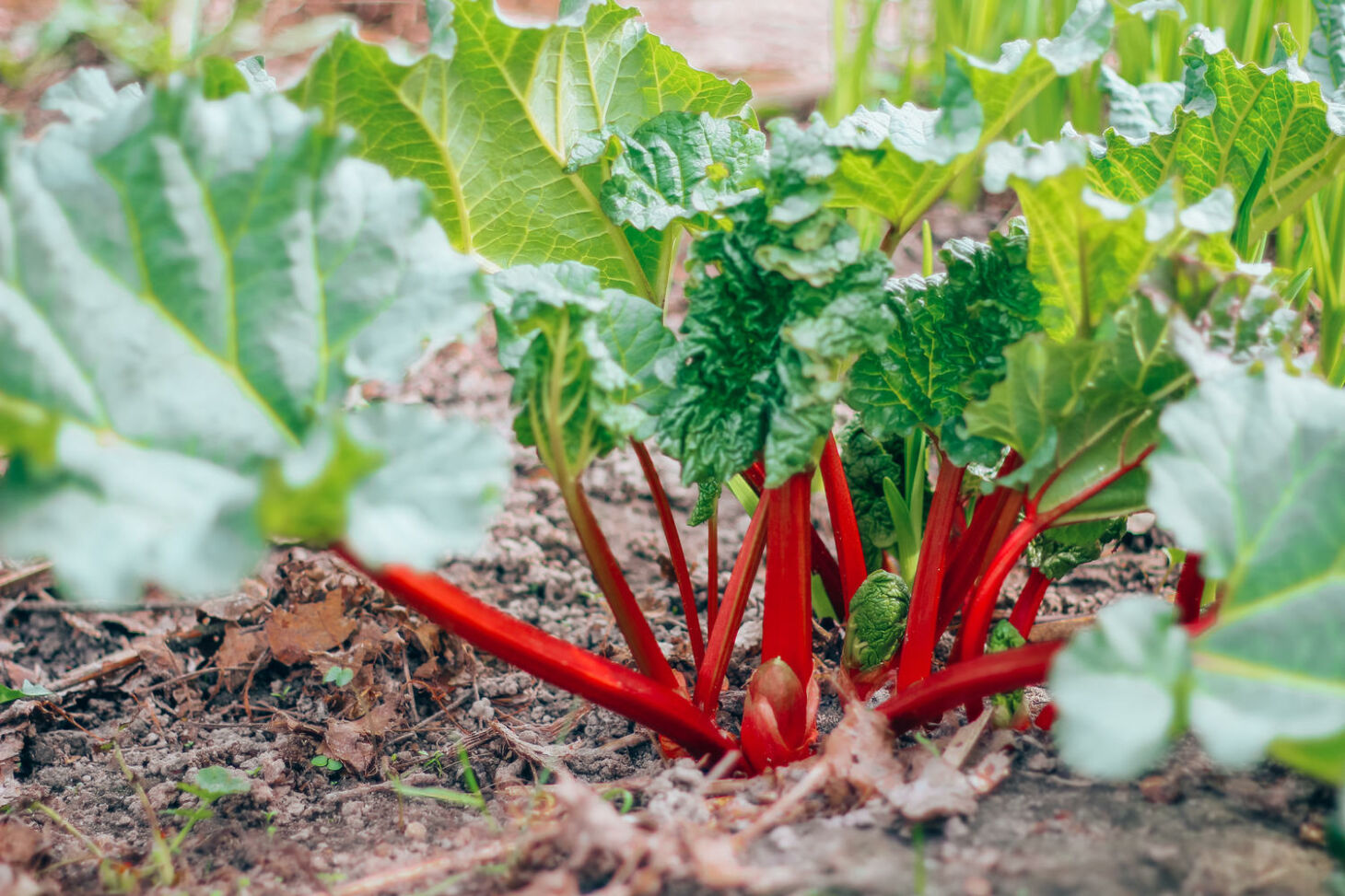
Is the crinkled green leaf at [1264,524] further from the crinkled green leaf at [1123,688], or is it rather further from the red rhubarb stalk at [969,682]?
the red rhubarb stalk at [969,682]

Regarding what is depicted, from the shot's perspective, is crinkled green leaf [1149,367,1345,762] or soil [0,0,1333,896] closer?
crinkled green leaf [1149,367,1345,762]

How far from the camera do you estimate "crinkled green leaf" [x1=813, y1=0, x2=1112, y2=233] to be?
3.36 ft

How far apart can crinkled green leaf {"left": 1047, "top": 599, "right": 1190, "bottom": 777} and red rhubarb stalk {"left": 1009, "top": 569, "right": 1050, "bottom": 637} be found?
0.53 m

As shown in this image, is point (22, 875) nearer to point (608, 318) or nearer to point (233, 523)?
point (233, 523)

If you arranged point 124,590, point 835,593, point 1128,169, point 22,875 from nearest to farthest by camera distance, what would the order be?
point 124,590, point 22,875, point 1128,169, point 835,593

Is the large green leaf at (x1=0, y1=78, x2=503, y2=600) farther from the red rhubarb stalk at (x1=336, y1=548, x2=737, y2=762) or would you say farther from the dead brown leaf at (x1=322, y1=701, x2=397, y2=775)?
the dead brown leaf at (x1=322, y1=701, x2=397, y2=775)

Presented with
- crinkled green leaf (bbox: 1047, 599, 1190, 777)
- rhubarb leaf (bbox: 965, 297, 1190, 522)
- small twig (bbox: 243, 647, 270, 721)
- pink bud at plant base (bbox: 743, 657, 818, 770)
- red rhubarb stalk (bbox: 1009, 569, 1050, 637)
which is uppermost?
rhubarb leaf (bbox: 965, 297, 1190, 522)

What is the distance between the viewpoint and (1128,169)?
1313 mm

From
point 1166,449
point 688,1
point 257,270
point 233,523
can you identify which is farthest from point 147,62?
point 1166,449

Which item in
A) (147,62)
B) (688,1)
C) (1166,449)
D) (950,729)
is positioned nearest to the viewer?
(1166,449)

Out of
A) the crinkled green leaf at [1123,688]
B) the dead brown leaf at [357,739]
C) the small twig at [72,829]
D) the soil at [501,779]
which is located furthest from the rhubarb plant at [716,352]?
the small twig at [72,829]

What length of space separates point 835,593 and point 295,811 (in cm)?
81

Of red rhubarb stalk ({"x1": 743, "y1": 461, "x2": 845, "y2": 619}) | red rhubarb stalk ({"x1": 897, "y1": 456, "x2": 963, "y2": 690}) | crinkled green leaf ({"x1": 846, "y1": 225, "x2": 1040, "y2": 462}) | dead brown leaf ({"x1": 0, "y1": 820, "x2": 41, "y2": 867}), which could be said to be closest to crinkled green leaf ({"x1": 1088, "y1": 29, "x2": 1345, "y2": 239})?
crinkled green leaf ({"x1": 846, "y1": 225, "x2": 1040, "y2": 462})

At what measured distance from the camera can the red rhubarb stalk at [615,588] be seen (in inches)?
43.5
